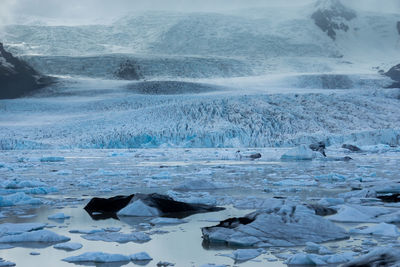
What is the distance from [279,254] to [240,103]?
30219 mm

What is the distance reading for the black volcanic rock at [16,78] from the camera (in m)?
56.7

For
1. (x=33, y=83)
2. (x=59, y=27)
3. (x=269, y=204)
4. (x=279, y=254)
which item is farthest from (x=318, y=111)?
(x=59, y=27)

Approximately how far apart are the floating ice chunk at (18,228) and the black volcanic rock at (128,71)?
177 feet

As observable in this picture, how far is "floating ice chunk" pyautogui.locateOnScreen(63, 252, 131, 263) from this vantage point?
3566 millimetres

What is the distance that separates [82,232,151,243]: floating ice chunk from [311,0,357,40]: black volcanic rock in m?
85.1

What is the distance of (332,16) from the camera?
90.4 meters

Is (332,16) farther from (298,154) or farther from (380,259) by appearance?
(380,259)

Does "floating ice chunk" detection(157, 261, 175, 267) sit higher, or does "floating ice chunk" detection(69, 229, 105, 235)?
"floating ice chunk" detection(157, 261, 175, 267)

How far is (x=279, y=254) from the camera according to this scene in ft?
12.5

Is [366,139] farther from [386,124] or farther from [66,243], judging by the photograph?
[66,243]

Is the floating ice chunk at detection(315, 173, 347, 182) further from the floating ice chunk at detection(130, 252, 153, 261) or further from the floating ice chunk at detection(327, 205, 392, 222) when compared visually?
the floating ice chunk at detection(130, 252, 153, 261)

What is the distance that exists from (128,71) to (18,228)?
5513 centimetres

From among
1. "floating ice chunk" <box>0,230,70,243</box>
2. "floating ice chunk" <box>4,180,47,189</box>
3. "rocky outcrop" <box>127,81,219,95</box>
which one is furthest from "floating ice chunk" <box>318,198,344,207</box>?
"rocky outcrop" <box>127,81,219,95</box>

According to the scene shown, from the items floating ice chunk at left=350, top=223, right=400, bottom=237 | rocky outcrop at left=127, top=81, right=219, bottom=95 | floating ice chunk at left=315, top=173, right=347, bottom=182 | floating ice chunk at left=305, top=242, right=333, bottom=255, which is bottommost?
rocky outcrop at left=127, top=81, right=219, bottom=95
